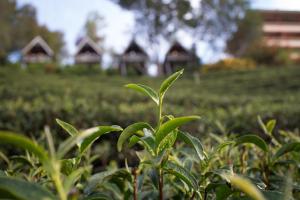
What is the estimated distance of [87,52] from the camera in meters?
23.5

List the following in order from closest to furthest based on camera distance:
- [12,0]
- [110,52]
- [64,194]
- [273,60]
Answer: [64,194], [273,60], [12,0], [110,52]

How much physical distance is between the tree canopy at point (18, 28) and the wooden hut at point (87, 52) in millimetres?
5730

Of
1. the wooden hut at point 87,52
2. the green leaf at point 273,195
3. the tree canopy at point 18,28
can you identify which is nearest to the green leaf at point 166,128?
the green leaf at point 273,195

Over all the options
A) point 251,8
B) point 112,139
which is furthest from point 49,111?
point 251,8

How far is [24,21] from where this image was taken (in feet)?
98.3

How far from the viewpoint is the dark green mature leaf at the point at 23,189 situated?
332 mm

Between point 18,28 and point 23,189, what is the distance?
31119 mm

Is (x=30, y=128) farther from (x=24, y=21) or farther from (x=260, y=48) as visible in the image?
(x=24, y=21)

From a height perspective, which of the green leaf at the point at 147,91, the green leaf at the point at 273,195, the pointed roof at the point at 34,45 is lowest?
the pointed roof at the point at 34,45

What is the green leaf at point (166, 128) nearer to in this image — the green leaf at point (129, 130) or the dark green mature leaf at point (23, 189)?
the green leaf at point (129, 130)

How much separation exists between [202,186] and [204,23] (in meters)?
24.7

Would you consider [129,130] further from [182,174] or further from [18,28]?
[18,28]

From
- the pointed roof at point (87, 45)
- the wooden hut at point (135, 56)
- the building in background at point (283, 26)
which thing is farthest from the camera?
the building in background at point (283, 26)

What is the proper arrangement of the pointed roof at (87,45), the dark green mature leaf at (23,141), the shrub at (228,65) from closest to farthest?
the dark green mature leaf at (23,141) < the shrub at (228,65) < the pointed roof at (87,45)
